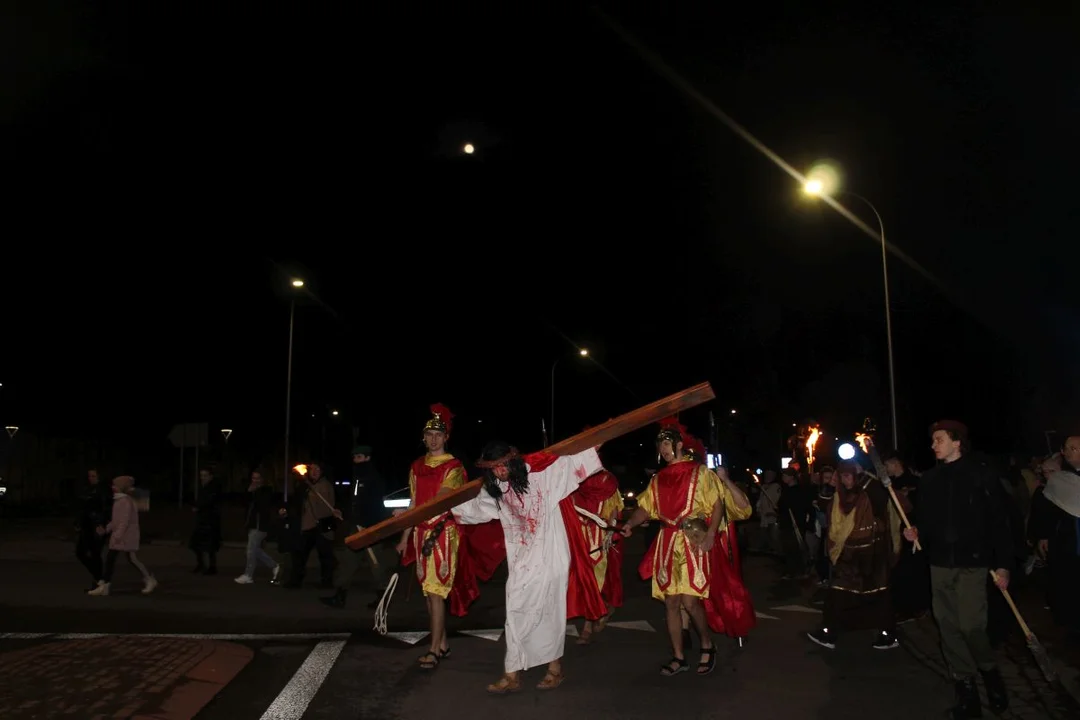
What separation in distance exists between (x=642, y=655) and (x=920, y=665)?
2182mm

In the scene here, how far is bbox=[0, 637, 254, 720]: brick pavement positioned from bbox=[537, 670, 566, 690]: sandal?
2233 millimetres

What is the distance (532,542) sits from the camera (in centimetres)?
679

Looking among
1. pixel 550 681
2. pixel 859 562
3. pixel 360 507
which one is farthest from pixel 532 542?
pixel 360 507

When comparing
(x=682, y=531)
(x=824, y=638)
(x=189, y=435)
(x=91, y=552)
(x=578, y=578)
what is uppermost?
(x=189, y=435)

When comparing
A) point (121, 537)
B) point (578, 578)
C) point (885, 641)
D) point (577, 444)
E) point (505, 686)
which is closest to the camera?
point (505, 686)

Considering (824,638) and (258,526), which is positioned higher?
(258,526)

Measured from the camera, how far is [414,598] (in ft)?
38.3

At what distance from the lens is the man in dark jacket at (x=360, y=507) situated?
11.0 meters

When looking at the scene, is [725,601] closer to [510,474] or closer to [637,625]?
[637,625]

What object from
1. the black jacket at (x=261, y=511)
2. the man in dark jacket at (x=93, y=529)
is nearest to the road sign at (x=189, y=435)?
the black jacket at (x=261, y=511)

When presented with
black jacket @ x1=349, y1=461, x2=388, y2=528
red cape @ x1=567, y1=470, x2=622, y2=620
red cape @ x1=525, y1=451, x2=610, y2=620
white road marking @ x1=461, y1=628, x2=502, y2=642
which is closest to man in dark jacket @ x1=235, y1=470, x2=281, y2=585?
black jacket @ x1=349, y1=461, x2=388, y2=528

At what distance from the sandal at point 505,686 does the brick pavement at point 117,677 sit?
1893 millimetres

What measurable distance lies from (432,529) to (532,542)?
45.6 inches

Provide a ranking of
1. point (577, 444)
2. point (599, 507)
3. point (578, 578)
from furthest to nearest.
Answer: point (599, 507), point (578, 578), point (577, 444)
